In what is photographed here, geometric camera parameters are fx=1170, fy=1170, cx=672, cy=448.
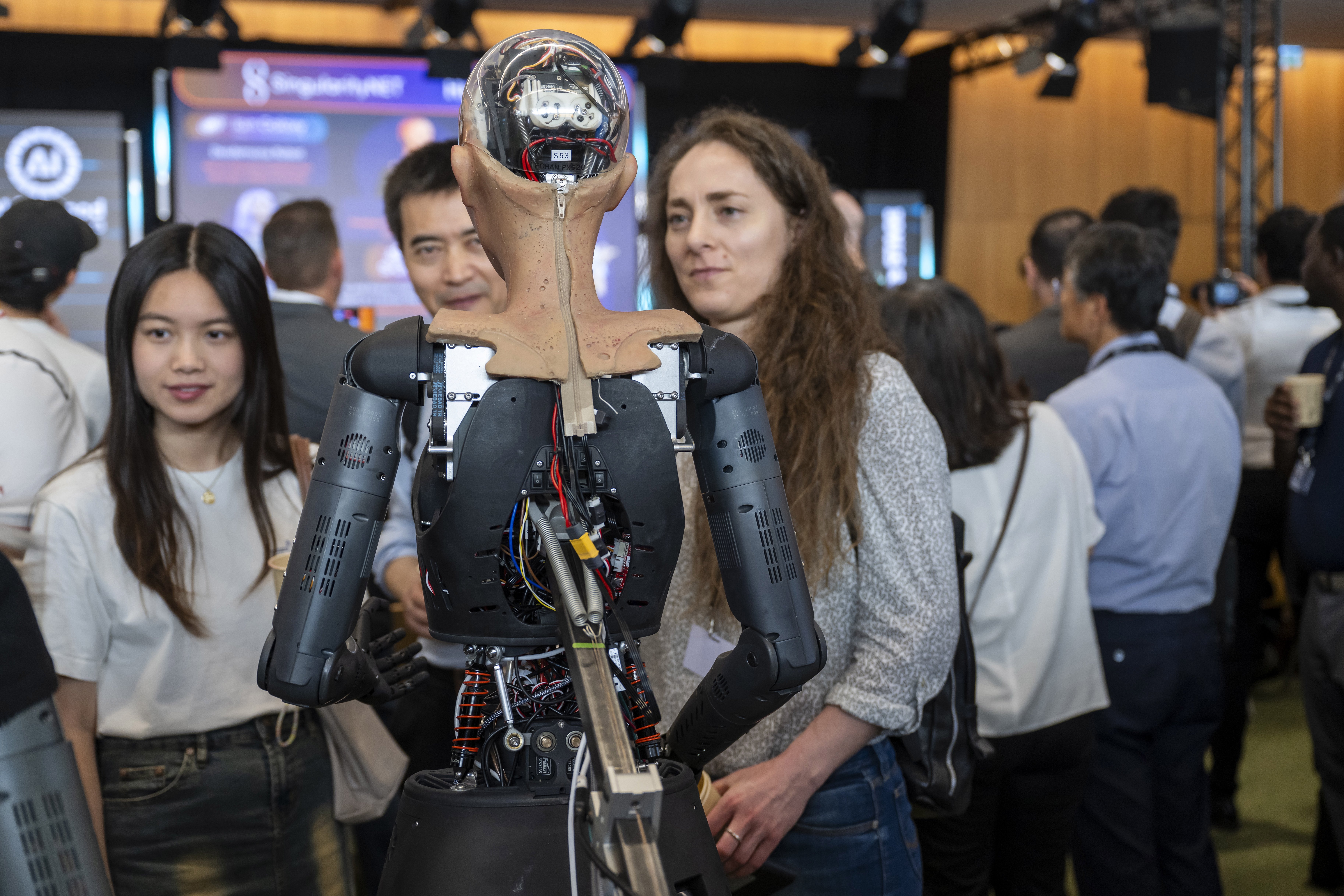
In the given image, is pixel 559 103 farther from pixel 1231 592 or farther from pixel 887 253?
pixel 887 253

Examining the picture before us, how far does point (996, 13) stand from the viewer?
8844 mm

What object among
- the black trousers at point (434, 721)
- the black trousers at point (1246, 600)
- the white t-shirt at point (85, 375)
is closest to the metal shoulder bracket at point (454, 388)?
the black trousers at point (434, 721)

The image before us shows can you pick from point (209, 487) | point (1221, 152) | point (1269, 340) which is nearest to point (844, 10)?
point (1221, 152)

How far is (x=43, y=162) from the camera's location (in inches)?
283

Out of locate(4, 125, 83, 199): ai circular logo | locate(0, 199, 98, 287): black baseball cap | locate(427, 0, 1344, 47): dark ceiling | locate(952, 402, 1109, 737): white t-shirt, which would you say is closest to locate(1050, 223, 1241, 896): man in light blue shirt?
locate(952, 402, 1109, 737): white t-shirt

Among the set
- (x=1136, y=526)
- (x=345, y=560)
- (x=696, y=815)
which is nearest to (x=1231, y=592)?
(x=1136, y=526)

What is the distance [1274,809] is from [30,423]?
3921mm

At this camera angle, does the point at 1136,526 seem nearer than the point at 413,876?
No

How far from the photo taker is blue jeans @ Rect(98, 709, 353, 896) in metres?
1.56

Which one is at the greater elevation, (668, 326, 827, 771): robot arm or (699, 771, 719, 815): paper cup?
(668, 326, 827, 771): robot arm

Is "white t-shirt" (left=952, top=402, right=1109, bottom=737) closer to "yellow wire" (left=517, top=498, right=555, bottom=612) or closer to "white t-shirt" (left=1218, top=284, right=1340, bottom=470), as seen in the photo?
"yellow wire" (left=517, top=498, right=555, bottom=612)

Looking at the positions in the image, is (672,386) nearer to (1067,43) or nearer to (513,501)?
(513,501)

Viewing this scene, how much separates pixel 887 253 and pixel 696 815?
845 centimetres

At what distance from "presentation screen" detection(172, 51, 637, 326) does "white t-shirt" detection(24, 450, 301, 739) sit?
5705 millimetres
